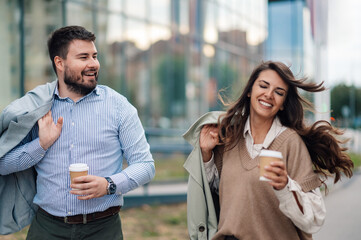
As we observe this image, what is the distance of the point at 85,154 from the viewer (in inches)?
106

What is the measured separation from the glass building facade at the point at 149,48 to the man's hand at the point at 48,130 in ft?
24.3

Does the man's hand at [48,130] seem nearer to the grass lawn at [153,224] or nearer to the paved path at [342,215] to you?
the grass lawn at [153,224]

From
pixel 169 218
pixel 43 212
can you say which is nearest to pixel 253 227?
pixel 43 212

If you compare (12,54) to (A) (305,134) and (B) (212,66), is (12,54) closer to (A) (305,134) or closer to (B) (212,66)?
(A) (305,134)

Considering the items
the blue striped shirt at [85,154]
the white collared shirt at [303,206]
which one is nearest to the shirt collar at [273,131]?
the white collared shirt at [303,206]

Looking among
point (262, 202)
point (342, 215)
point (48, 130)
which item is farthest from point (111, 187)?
point (342, 215)

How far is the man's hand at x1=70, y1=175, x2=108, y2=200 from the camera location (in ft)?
7.82

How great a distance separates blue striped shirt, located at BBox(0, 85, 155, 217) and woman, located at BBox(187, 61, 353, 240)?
469mm

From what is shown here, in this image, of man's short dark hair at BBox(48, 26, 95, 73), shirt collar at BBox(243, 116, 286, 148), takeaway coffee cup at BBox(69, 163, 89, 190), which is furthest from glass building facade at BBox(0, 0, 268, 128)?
shirt collar at BBox(243, 116, 286, 148)

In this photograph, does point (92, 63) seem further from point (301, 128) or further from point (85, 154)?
point (301, 128)

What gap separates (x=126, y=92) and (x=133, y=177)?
12.7 metres

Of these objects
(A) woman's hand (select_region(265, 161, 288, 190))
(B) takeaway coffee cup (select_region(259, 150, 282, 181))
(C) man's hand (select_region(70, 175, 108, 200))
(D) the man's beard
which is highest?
(D) the man's beard

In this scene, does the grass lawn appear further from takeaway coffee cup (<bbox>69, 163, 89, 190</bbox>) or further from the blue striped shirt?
takeaway coffee cup (<bbox>69, 163, 89, 190</bbox>)

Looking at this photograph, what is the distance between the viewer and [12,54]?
9.86 meters
